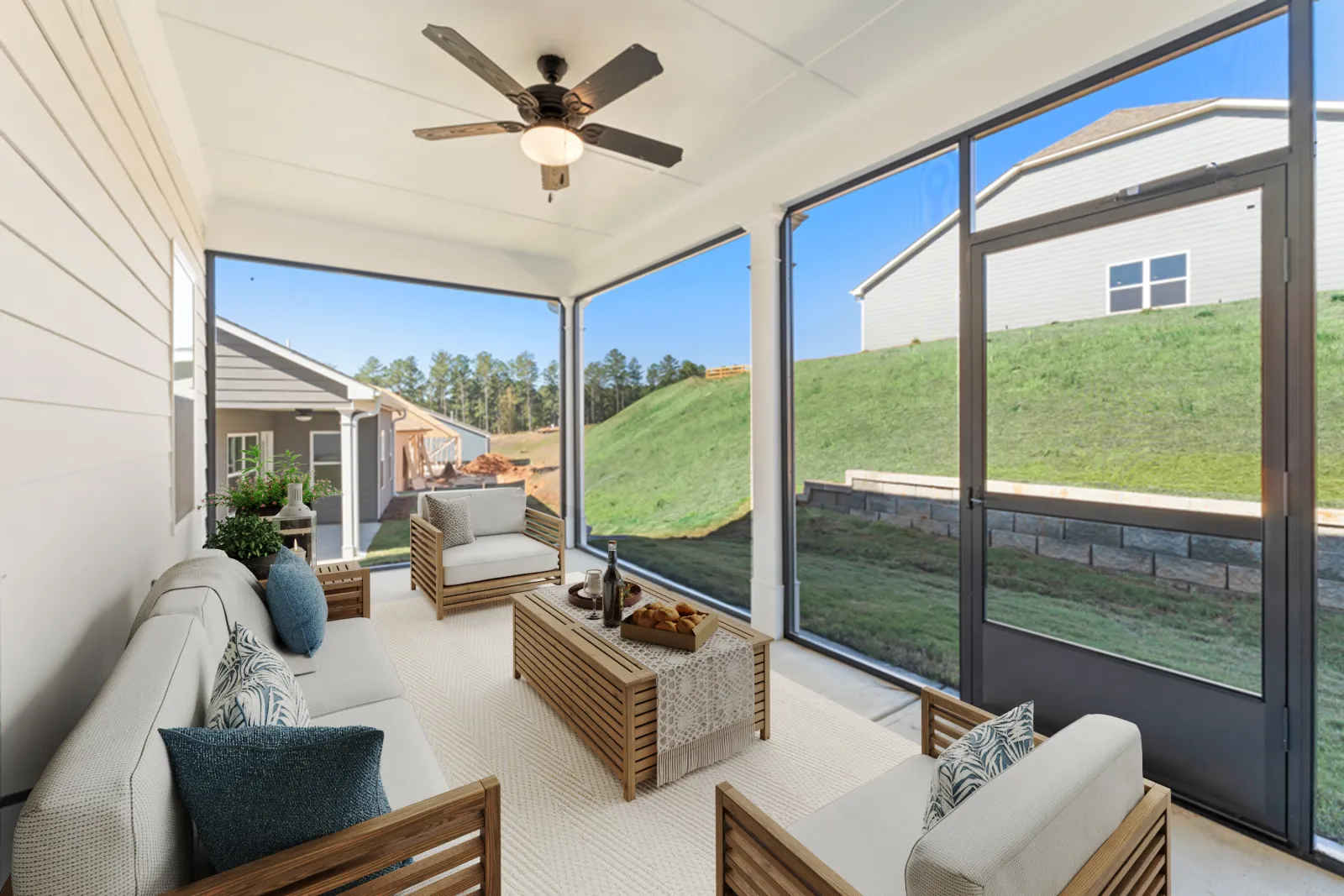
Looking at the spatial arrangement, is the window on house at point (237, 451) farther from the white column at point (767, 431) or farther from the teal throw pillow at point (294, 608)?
the white column at point (767, 431)

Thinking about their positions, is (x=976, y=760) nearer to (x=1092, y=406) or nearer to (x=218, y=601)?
(x=1092, y=406)

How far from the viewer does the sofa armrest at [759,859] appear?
1001 mm

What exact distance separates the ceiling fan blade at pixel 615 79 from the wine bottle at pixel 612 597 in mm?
1860

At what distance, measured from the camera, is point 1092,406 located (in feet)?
7.39

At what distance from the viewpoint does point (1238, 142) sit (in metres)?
1.89

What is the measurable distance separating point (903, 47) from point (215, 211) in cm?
461

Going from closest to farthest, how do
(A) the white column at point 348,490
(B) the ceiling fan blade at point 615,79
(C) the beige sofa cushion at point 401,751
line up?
(C) the beige sofa cushion at point 401,751, (B) the ceiling fan blade at point 615,79, (A) the white column at point 348,490

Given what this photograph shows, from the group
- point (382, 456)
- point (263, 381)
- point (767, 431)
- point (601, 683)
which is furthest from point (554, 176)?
point (382, 456)

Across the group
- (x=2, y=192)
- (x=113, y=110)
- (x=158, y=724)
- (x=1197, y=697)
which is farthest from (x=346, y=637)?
(x=1197, y=697)

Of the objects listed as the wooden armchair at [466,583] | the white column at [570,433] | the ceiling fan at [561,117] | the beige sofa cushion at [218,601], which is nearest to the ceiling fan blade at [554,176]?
the ceiling fan at [561,117]

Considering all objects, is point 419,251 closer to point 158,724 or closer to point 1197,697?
point 158,724

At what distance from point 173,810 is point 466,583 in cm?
294

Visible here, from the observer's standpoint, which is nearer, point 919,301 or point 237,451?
point 919,301

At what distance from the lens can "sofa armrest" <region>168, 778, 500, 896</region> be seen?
0.99 metres
